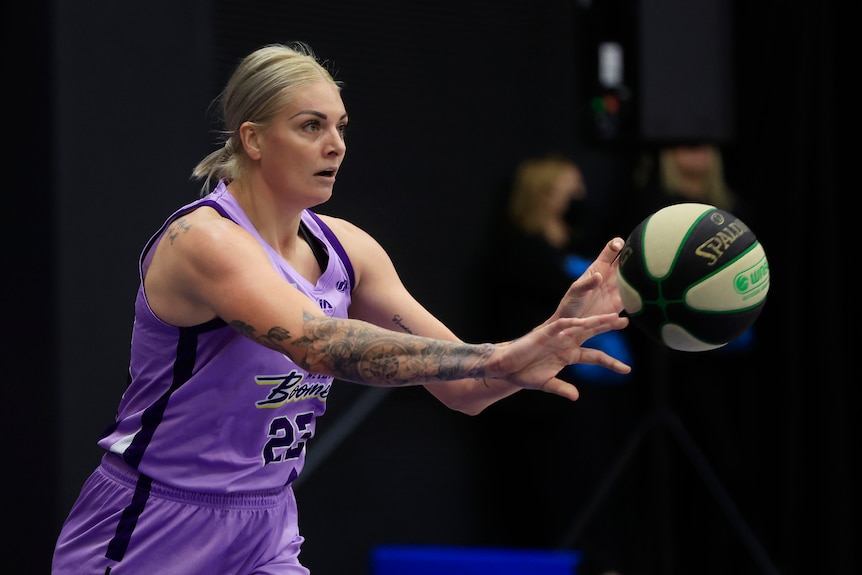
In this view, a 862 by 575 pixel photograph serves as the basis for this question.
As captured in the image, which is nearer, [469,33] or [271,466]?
[271,466]

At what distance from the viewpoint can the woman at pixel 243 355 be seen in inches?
103

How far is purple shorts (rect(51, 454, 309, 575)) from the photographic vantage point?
287 cm

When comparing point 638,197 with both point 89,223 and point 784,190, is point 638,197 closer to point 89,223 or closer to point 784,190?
point 784,190

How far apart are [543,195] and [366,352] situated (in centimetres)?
320

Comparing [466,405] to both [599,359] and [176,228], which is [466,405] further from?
[176,228]

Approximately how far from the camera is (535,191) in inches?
223

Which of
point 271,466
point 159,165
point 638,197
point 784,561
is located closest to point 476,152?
point 638,197

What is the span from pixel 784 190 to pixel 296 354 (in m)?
4.44

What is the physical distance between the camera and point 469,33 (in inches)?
233

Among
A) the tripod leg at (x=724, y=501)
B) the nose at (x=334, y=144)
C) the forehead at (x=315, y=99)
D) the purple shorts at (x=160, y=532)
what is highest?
the forehead at (x=315, y=99)

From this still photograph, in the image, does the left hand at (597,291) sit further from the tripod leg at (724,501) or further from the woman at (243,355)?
the tripod leg at (724,501)

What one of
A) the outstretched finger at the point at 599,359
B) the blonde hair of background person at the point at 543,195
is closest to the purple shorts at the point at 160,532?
the outstretched finger at the point at 599,359

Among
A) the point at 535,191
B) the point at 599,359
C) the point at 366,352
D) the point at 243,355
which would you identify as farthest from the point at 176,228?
the point at 535,191

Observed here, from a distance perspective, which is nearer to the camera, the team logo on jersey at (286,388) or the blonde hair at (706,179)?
the team logo on jersey at (286,388)
